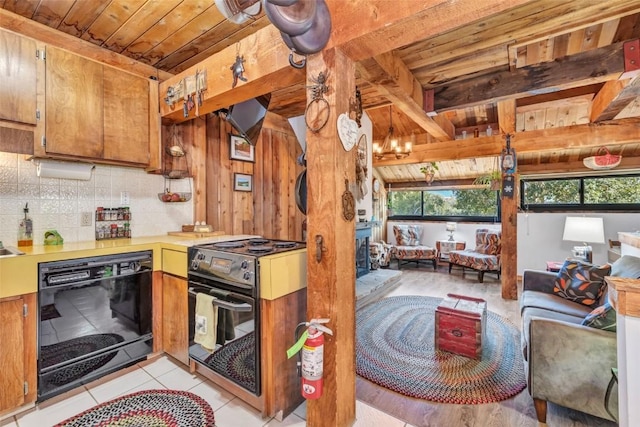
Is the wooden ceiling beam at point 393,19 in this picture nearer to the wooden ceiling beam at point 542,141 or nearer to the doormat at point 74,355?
the doormat at point 74,355

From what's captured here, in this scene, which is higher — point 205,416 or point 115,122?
point 115,122

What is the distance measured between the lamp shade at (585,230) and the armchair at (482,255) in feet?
3.24

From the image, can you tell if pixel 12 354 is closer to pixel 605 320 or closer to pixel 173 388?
pixel 173 388

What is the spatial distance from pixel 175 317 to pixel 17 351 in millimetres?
845

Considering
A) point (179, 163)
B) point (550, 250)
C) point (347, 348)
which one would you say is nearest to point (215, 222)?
point (179, 163)

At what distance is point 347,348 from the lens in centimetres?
153

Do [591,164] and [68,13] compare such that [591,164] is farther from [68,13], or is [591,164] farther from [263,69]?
[68,13]

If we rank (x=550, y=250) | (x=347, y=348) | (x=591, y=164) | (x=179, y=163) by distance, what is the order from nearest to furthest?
1. (x=347, y=348)
2. (x=179, y=163)
3. (x=591, y=164)
4. (x=550, y=250)

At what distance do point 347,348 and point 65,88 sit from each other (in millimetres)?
2599

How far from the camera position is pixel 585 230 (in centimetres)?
404

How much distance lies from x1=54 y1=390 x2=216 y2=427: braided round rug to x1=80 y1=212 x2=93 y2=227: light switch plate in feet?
4.64

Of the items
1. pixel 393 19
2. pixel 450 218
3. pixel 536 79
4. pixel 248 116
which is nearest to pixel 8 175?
pixel 248 116

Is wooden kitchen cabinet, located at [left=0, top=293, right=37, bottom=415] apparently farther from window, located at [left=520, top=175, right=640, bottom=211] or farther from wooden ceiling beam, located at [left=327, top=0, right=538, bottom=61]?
window, located at [left=520, top=175, right=640, bottom=211]

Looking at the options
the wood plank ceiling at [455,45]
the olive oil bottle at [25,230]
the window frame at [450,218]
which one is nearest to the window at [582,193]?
the window frame at [450,218]
